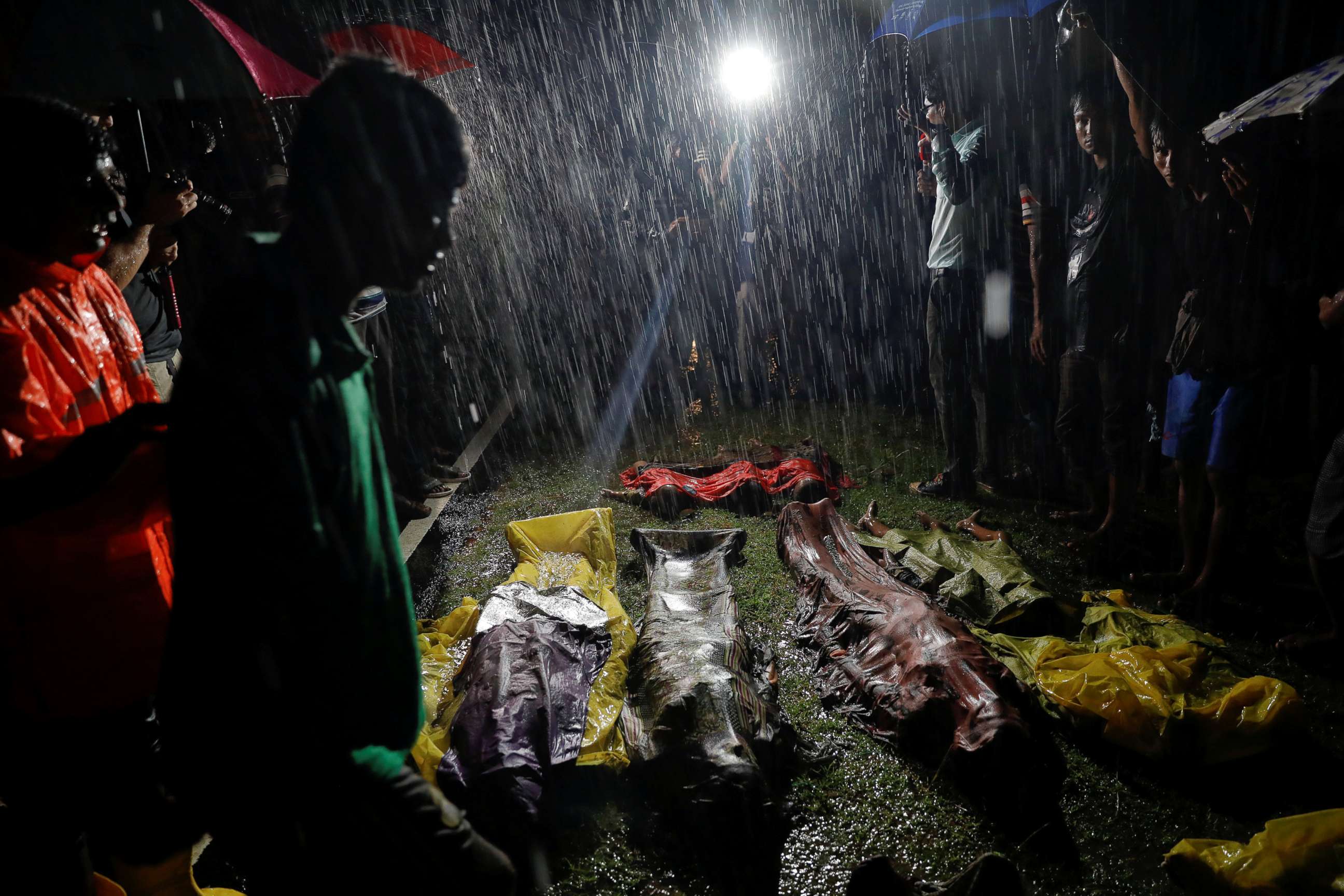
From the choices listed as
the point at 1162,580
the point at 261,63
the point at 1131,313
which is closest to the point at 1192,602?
the point at 1162,580

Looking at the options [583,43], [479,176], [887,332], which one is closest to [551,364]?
[479,176]

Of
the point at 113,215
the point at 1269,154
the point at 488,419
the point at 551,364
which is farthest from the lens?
the point at 551,364

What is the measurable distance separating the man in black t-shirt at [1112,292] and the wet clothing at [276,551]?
15.9 ft

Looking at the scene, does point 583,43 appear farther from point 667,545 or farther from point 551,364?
point 667,545

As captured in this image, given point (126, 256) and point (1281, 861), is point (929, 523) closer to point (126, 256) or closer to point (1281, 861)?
point (1281, 861)

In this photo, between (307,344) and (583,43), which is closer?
(307,344)

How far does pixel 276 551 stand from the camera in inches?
53.4

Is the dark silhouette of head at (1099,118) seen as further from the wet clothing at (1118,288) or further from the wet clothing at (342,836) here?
the wet clothing at (342,836)

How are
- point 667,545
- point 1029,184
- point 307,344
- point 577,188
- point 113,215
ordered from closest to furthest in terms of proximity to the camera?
point 307,344 → point 113,215 → point 667,545 → point 1029,184 → point 577,188

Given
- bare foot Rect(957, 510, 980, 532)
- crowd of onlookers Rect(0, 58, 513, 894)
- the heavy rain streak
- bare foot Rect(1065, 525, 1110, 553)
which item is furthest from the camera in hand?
bare foot Rect(1065, 525, 1110, 553)

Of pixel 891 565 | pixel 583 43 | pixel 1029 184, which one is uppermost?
pixel 583 43

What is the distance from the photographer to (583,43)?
13453 mm

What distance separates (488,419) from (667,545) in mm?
4818

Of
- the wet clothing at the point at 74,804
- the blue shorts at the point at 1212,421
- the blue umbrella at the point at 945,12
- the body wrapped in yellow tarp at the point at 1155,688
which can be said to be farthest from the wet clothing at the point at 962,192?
the wet clothing at the point at 74,804
